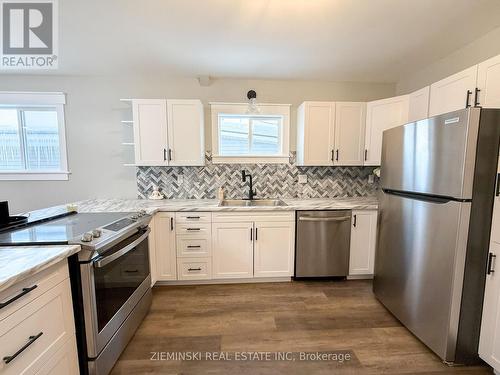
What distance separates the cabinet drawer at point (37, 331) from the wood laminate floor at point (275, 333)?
1.91ft

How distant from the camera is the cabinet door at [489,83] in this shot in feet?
4.77

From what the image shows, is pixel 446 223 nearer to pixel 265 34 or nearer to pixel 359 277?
Result: pixel 359 277

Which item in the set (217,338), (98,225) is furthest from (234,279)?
(98,225)

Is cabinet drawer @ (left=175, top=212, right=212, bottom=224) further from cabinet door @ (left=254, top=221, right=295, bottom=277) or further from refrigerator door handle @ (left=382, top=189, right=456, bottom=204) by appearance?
refrigerator door handle @ (left=382, top=189, right=456, bottom=204)

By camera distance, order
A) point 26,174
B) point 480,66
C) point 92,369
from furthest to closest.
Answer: point 26,174
point 480,66
point 92,369

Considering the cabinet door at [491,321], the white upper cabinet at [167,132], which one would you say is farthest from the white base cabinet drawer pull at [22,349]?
the cabinet door at [491,321]

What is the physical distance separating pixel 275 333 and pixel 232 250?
925mm

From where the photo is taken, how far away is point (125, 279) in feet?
5.51

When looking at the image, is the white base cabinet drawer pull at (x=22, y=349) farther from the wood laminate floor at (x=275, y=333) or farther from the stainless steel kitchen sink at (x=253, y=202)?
the stainless steel kitchen sink at (x=253, y=202)

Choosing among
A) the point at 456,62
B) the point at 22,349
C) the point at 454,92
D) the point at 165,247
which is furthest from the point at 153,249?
the point at 456,62

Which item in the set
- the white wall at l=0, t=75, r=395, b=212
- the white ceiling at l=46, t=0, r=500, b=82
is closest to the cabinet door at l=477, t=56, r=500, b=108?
the white ceiling at l=46, t=0, r=500, b=82

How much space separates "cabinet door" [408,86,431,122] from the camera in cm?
209

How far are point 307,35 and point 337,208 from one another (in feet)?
5.65

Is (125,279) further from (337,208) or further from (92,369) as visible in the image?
(337,208)
